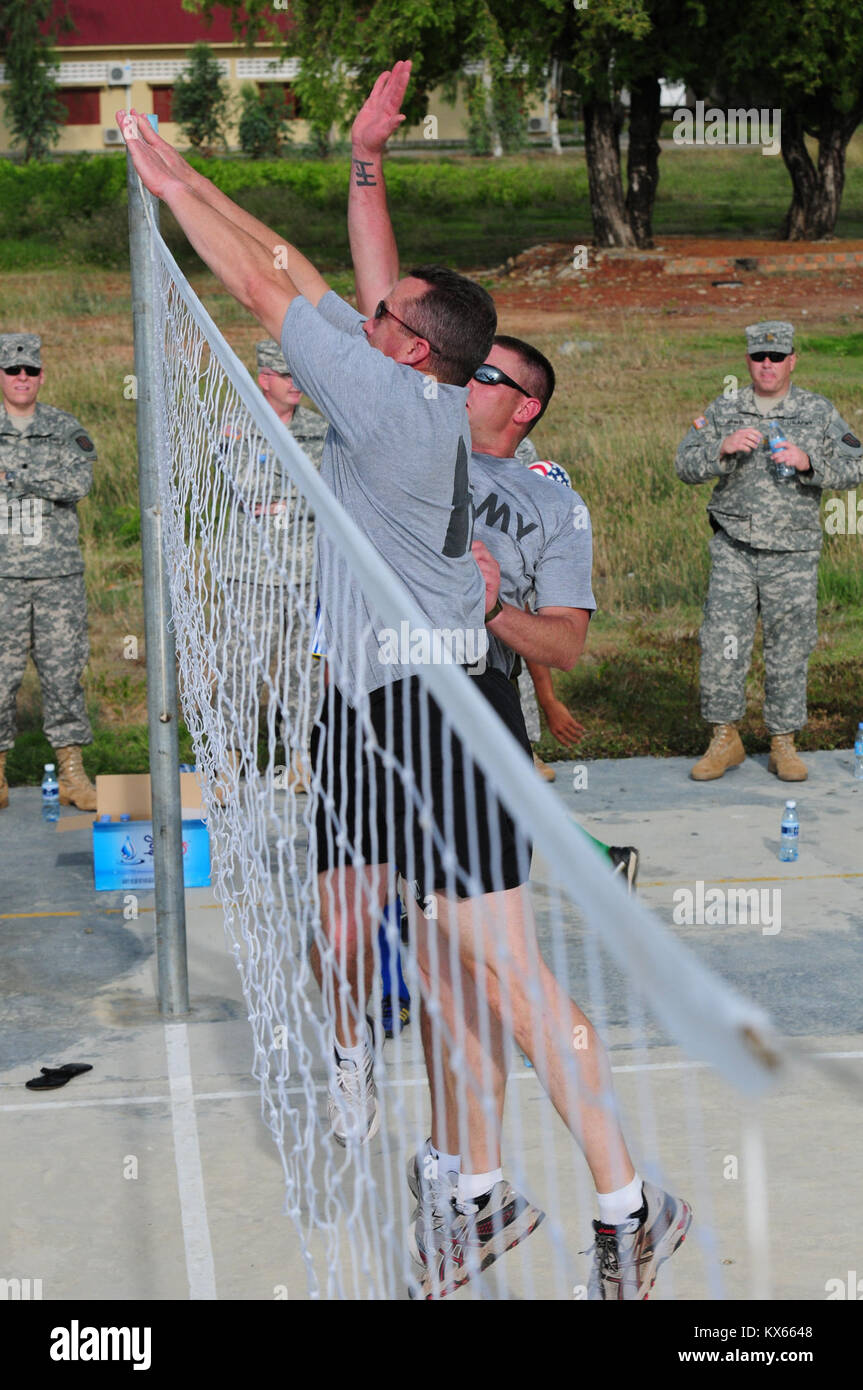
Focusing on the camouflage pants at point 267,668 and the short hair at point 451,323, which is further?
the short hair at point 451,323

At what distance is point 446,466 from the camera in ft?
13.0

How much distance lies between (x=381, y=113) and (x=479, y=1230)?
305 centimetres

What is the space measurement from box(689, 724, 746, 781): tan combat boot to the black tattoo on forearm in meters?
4.54

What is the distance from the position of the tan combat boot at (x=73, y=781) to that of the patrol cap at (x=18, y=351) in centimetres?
191

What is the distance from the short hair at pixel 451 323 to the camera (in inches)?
157

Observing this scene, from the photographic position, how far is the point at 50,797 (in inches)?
335

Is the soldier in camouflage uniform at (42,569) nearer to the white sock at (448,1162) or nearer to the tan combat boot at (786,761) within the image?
the tan combat boot at (786,761)

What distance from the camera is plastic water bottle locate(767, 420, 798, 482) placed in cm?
870

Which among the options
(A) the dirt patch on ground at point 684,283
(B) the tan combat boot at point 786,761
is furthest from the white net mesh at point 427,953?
(A) the dirt patch on ground at point 684,283

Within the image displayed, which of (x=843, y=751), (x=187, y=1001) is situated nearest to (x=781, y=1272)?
(x=187, y=1001)

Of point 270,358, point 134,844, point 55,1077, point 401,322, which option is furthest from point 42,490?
point 401,322

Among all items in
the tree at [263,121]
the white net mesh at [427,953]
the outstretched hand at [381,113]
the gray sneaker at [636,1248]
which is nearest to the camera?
the white net mesh at [427,953]

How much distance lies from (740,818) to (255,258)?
15.8ft

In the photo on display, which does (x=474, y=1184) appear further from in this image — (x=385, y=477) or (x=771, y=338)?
(x=771, y=338)
